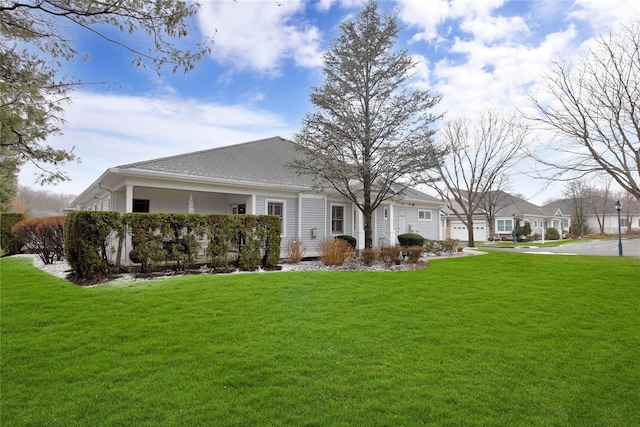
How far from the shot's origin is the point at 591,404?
305 centimetres

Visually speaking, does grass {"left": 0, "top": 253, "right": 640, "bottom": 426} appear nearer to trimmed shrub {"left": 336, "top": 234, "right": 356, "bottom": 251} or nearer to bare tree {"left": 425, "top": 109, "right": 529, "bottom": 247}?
trimmed shrub {"left": 336, "top": 234, "right": 356, "bottom": 251}

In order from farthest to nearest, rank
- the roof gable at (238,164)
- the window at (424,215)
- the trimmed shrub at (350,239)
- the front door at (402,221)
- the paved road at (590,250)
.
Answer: the window at (424,215)
the front door at (402,221)
the paved road at (590,250)
the trimmed shrub at (350,239)
the roof gable at (238,164)

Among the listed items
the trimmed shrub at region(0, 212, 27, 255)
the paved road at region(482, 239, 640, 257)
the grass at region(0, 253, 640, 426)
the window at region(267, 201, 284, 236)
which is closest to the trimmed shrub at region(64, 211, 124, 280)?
the grass at region(0, 253, 640, 426)

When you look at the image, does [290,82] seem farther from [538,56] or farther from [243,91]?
[538,56]

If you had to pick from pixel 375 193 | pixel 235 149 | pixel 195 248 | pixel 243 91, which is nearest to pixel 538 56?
pixel 375 193

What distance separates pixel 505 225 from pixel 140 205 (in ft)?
112

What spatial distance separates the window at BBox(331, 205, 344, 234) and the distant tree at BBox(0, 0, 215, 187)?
11362 millimetres

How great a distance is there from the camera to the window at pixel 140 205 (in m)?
12.7

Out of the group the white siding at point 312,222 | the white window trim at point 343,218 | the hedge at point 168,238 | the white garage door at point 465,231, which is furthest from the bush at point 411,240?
the white garage door at point 465,231

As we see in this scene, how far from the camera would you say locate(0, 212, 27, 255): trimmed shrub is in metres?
16.4

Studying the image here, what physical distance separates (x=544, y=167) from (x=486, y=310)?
8409mm

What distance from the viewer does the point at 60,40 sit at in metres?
4.71

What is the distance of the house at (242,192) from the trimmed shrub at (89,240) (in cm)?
215

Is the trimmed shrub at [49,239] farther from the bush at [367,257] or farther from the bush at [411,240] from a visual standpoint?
the bush at [411,240]
